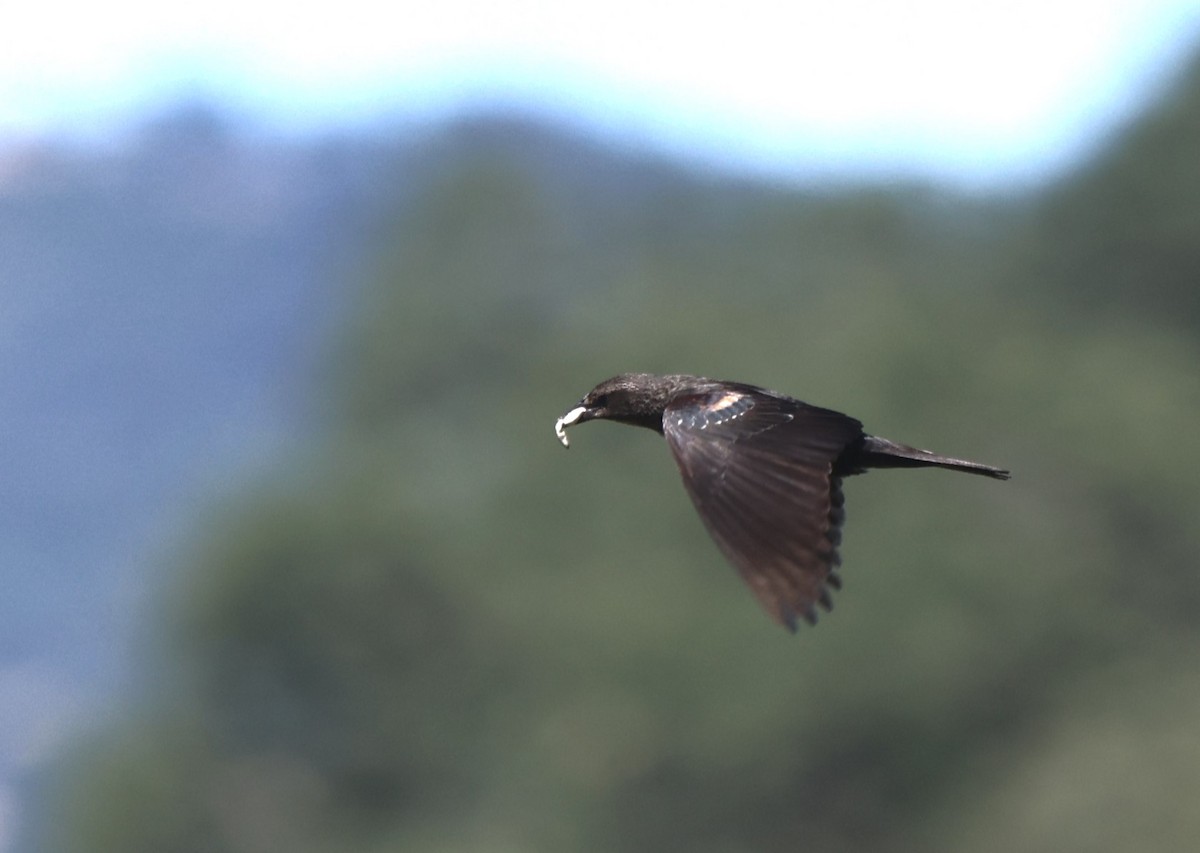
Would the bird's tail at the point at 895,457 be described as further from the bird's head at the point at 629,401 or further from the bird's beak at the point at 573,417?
the bird's beak at the point at 573,417

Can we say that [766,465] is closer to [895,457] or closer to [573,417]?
[895,457]

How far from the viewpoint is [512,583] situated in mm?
57750

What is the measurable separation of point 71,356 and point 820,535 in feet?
523

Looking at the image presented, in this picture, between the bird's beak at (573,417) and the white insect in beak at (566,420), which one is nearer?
the white insect in beak at (566,420)

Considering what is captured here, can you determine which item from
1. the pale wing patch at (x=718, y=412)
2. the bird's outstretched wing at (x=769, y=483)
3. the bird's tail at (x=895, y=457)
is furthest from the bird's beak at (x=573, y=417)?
the bird's tail at (x=895, y=457)

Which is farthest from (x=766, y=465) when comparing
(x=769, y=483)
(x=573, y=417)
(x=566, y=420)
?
(x=573, y=417)

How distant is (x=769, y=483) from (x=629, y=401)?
6.12ft

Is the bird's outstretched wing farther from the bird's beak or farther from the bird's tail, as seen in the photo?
the bird's beak

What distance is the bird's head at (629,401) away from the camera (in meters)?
9.62

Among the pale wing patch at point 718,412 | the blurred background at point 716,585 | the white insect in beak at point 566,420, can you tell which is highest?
the blurred background at point 716,585

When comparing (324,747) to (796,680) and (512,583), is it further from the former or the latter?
(796,680)

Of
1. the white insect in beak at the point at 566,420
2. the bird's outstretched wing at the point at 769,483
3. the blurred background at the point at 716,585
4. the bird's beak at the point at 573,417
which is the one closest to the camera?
the bird's outstretched wing at the point at 769,483

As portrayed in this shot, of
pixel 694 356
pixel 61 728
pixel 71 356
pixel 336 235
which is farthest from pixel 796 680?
pixel 71 356

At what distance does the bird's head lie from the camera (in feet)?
31.6
